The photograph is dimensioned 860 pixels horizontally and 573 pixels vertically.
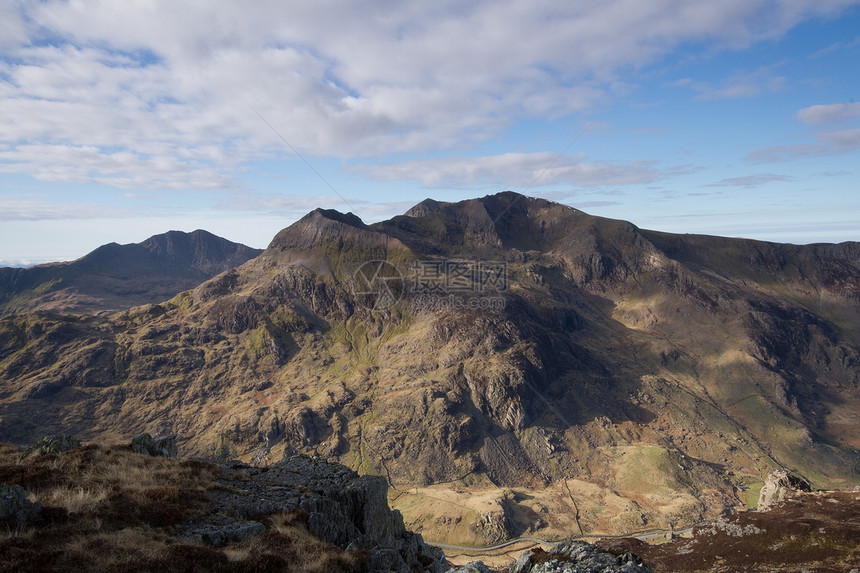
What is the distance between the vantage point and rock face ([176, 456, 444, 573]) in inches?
923

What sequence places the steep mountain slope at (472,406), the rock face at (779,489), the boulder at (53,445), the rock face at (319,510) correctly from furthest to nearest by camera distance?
the steep mountain slope at (472,406) < the rock face at (779,489) < the boulder at (53,445) < the rock face at (319,510)

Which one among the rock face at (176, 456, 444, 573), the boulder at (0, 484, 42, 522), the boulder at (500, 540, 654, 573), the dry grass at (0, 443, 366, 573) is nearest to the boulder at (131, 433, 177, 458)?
the dry grass at (0, 443, 366, 573)

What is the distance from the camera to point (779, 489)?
82.6 meters

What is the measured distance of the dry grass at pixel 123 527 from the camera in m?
15.9

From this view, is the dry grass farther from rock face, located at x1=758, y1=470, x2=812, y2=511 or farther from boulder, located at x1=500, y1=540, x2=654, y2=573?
rock face, located at x1=758, y1=470, x2=812, y2=511

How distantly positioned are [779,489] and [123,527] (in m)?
111

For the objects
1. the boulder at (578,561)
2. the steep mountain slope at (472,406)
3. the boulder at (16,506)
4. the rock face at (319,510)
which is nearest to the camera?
the boulder at (16,506)

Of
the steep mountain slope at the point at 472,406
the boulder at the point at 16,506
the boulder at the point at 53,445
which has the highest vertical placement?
the boulder at the point at 16,506

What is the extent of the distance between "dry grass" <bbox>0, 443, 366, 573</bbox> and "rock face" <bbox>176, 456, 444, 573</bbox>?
128 centimetres

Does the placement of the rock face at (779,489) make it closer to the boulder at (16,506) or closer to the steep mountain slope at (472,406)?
the steep mountain slope at (472,406)

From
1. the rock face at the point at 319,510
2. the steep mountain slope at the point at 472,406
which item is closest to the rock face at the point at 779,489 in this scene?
the steep mountain slope at the point at 472,406

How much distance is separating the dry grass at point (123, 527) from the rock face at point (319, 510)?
1.28 metres

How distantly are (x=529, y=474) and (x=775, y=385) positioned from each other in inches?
4795

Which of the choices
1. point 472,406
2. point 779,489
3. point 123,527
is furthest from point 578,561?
point 472,406
